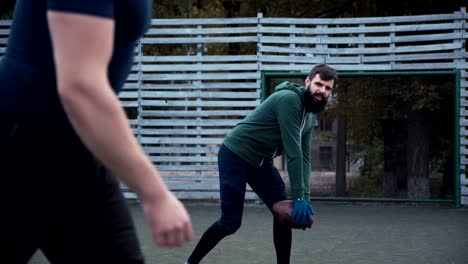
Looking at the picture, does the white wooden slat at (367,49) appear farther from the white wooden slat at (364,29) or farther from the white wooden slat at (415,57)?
the white wooden slat at (364,29)

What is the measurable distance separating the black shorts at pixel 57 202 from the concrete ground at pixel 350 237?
16.7ft

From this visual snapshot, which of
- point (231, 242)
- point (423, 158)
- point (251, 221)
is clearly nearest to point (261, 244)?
point (231, 242)

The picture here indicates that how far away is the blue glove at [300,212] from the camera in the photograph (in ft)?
19.2

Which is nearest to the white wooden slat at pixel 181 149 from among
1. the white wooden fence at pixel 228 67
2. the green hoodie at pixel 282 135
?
the white wooden fence at pixel 228 67

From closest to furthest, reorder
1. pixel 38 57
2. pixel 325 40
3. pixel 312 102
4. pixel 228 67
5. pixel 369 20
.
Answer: pixel 38 57, pixel 312 102, pixel 369 20, pixel 325 40, pixel 228 67

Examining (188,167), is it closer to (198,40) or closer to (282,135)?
(198,40)

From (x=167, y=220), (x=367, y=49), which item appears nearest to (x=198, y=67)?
(x=367, y=49)

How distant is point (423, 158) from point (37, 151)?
12.1 metres

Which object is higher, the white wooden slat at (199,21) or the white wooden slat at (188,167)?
the white wooden slat at (199,21)

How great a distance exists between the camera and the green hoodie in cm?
578

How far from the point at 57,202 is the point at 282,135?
379 cm

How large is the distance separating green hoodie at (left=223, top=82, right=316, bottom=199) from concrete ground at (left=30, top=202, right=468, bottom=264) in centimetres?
143

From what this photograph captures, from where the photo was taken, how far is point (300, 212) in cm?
585

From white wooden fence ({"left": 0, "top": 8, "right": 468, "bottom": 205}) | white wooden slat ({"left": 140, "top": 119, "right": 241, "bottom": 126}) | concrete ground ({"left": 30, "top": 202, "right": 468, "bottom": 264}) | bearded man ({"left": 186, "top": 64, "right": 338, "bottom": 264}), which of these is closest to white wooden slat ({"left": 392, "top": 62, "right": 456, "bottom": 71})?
white wooden fence ({"left": 0, "top": 8, "right": 468, "bottom": 205})
